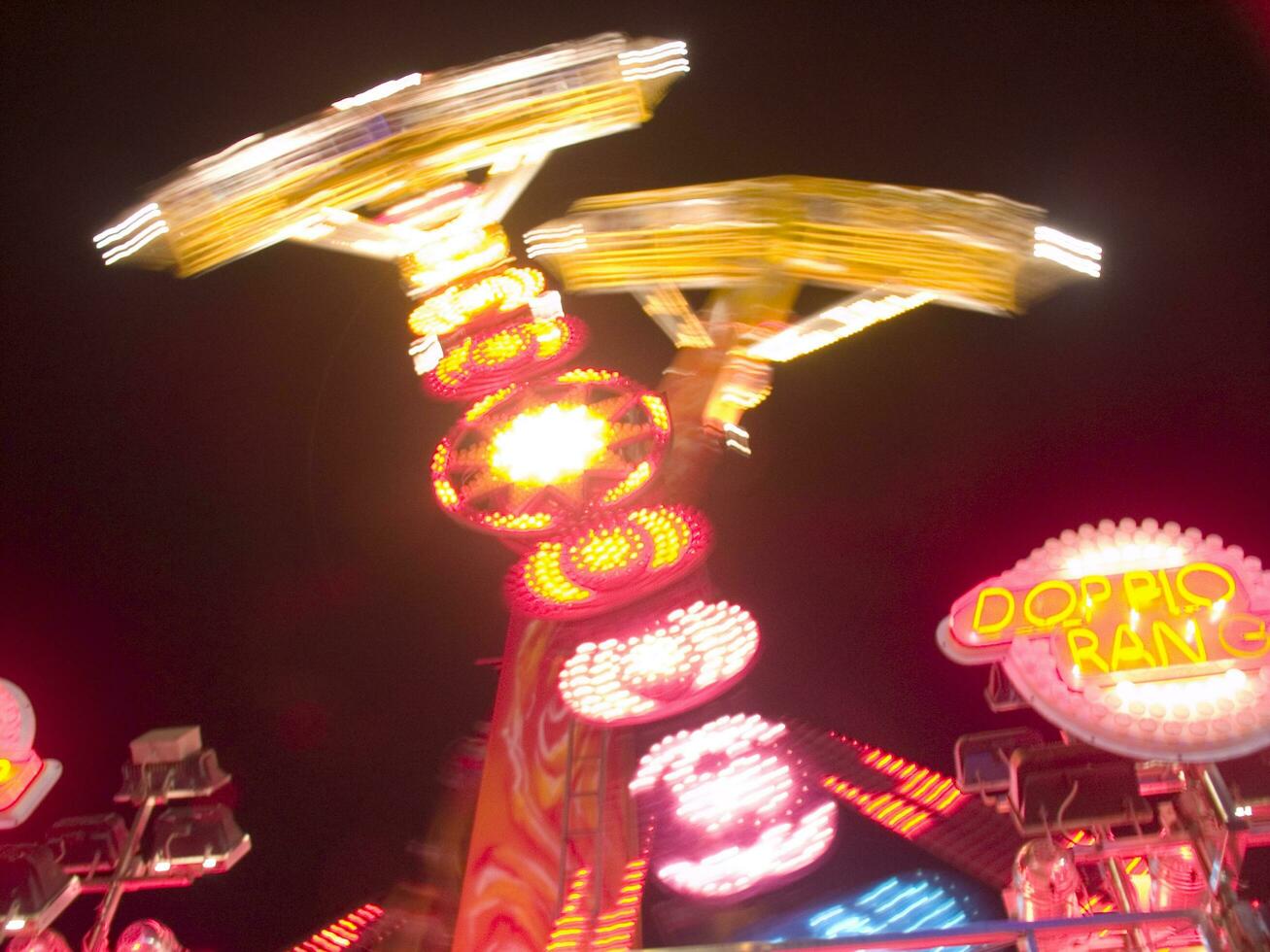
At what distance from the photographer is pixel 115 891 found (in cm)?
664

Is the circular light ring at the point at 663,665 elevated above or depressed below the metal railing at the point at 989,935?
above

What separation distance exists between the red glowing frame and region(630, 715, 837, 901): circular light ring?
12.6ft

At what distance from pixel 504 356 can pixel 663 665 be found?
12.0ft

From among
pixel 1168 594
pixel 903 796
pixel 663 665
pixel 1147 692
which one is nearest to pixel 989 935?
pixel 1147 692

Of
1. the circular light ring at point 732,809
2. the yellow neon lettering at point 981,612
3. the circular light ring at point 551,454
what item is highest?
the circular light ring at point 551,454

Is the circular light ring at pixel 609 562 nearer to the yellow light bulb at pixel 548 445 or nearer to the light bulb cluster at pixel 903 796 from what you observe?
the yellow light bulb at pixel 548 445

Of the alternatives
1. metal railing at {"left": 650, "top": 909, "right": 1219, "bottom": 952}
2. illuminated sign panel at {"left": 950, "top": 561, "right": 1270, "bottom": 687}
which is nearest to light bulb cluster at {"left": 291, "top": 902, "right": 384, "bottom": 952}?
metal railing at {"left": 650, "top": 909, "right": 1219, "bottom": 952}

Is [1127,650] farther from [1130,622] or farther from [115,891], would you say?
[115,891]

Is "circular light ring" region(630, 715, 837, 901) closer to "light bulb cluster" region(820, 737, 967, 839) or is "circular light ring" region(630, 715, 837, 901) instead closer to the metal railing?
"light bulb cluster" region(820, 737, 967, 839)

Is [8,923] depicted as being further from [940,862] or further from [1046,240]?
[1046,240]

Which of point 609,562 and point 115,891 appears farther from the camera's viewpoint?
point 609,562

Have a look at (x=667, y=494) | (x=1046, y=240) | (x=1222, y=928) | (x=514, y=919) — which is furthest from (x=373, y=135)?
(x=1222, y=928)

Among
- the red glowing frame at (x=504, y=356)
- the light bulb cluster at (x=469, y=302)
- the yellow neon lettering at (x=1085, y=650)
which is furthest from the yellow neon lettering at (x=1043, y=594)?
the light bulb cluster at (x=469, y=302)

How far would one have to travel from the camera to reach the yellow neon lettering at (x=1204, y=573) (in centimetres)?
570
